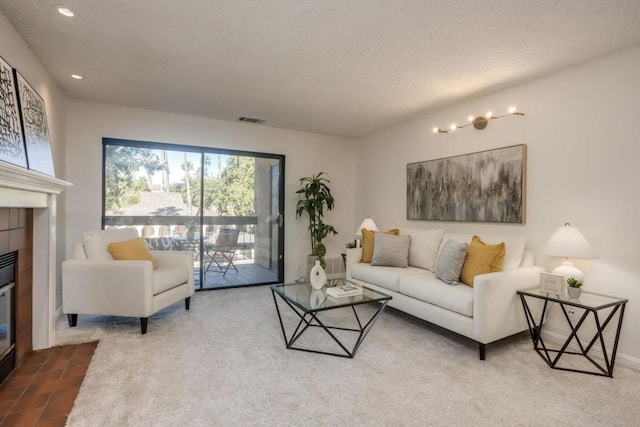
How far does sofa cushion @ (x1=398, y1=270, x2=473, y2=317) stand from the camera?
260cm

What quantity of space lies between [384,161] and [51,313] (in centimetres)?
427

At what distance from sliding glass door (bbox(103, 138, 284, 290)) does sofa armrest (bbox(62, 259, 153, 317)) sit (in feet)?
4.11

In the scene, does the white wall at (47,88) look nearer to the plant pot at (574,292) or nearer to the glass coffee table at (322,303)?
the glass coffee table at (322,303)

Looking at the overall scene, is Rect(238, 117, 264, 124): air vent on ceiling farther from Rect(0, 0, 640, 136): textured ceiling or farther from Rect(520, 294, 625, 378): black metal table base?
Rect(520, 294, 625, 378): black metal table base

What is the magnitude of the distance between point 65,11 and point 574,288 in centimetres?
401

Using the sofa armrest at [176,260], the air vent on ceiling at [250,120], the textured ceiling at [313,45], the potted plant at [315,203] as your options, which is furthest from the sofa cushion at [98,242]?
the potted plant at [315,203]

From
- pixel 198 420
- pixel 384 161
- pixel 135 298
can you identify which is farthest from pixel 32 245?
pixel 384 161

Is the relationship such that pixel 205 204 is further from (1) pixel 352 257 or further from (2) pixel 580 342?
(2) pixel 580 342

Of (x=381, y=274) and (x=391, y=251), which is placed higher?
(x=391, y=251)

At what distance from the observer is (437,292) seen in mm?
2836

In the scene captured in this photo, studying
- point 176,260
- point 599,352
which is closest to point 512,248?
point 599,352

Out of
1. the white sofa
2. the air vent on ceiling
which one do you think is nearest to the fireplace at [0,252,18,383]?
the air vent on ceiling

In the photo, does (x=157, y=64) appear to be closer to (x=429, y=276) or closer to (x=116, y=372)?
(x=116, y=372)

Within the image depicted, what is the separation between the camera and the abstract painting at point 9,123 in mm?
2030
